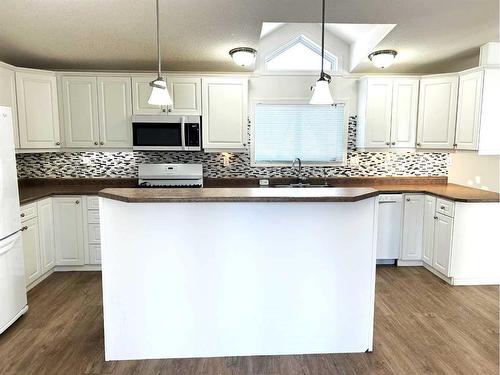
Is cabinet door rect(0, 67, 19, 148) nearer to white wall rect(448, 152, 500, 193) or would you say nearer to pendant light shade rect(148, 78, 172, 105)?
pendant light shade rect(148, 78, 172, 105)

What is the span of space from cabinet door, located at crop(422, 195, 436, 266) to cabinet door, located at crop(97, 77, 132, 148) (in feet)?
Result: 11.3

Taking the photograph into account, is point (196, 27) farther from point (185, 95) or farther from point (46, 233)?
point (46, 233)

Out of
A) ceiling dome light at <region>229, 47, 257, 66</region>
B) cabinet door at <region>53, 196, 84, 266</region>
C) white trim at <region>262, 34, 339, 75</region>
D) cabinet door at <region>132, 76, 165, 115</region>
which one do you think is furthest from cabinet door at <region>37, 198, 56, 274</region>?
white trim at <region>262, 34, 339, 75</region>

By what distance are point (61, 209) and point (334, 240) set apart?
9.65 feet

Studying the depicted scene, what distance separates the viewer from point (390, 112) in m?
3.87

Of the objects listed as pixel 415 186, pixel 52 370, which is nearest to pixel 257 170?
pixel 415 186

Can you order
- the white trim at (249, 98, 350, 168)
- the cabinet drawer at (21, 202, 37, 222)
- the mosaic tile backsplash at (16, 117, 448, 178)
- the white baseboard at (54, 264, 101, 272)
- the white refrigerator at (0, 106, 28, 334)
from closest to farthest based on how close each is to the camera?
the white refrigerator at (0, 106, 28, 334)
the cabinet drawer at (21, 202, 37, 222)
the white baseboard at (54, 264, 101, 272)
the mosaic tile backsplash at (16, 117, 448, 178)
the white trim at (249, 98, 350, 168)

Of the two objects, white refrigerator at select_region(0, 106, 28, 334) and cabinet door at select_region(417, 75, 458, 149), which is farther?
cabinet door at select_region(417, 75, 458, 149)

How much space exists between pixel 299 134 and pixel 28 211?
10.2 feet

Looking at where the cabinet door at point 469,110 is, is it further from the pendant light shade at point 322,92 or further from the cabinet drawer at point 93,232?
the cabinet drawer at point 93,232

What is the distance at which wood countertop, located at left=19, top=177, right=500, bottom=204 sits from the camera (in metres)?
1.99

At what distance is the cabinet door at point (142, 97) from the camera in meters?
3.72

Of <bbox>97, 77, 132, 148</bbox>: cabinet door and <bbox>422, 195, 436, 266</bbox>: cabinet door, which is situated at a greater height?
<bbox>97, 77, 132, 148</bbox>: cabinet door

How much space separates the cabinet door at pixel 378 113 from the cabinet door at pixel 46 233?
361 cm
